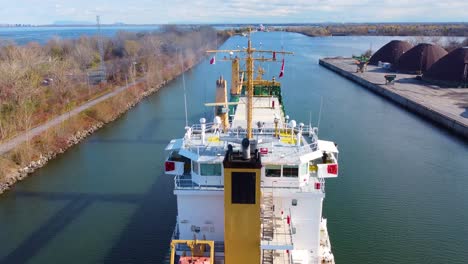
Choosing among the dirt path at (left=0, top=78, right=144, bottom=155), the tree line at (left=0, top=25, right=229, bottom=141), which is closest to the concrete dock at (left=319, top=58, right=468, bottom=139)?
the tree line at (left=0, top=25, right=229, bottom=141)

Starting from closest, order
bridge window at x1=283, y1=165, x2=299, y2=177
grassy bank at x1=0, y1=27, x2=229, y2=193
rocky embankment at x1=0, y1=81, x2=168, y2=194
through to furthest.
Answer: bridge window at x1=283, y1=165, x2=299, y2=177, rocky embankment at x1=0, y1=81, x2=168, y2=194, grassy bank at x1=0, y1=27, x2=229, y2=193

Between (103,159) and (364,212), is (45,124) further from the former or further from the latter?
(364,212)

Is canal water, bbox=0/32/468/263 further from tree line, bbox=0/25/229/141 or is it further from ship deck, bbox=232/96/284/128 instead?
tree line, bbox=0/25/229/141

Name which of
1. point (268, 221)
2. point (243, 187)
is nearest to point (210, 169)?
point (268, 221)

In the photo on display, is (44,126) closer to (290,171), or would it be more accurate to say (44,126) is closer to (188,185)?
(188,185)

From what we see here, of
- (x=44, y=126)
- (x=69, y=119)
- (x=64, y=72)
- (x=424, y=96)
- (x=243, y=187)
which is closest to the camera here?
(x=243, y=187)

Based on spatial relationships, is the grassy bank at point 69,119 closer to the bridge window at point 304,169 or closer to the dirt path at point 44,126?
the dirt path at point 44,126
